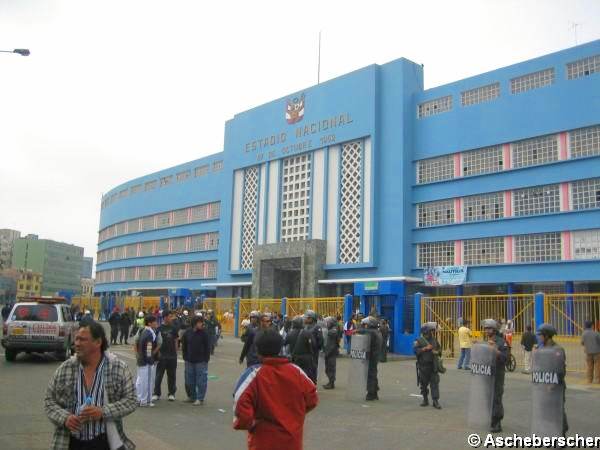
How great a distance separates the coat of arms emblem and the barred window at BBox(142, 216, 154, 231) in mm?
24235

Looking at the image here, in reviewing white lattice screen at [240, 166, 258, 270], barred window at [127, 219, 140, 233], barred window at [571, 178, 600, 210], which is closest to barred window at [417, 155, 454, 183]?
barred window at [571, 178, 600, 210]

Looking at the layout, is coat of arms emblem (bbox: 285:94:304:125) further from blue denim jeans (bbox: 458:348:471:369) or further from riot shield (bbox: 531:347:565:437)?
riot shield (bbox: 531:347:565:437)

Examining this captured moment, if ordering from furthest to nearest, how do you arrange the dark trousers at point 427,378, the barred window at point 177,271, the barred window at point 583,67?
1. the barred window at point 177,271
2. the barred window at point 583,67
3. the dark trousers at point 427,378

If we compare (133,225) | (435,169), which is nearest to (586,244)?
(435,169)

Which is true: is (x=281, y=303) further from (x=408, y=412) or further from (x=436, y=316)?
(x=408, y=412)

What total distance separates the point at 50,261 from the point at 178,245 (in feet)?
292

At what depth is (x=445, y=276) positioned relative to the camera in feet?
117

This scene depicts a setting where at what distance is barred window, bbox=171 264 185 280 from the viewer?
57688 millimetres

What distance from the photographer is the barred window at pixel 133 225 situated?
6566cm

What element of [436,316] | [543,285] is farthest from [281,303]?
[543,285]

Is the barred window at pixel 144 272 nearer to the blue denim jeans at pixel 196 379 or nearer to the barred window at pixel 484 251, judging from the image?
the barred window at pixel 484 251

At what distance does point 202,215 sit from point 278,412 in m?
52.1

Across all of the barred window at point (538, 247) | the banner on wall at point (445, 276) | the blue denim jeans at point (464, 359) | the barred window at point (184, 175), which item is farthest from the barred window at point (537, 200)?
the barred window at point (184, 175)

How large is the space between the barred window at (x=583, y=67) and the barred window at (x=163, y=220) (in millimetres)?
39772
